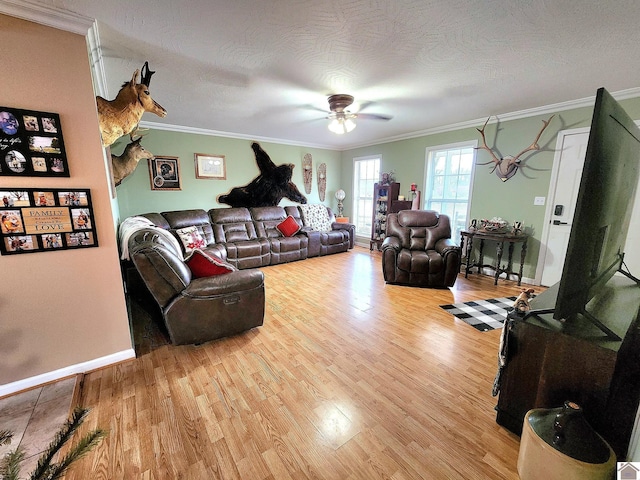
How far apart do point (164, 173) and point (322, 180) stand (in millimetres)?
3337

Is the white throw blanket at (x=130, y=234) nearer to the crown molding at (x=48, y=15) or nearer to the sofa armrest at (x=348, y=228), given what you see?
the crown molding at (x=48, y=15)

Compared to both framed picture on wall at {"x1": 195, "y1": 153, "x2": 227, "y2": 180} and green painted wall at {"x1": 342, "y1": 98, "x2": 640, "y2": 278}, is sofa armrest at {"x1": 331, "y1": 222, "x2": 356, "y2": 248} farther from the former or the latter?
framed picture on wall at {"x1": 195, "y1": 153, "x2": 227, "y2": 180}

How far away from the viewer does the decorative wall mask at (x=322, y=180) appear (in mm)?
6465

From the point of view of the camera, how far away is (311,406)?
1.70m

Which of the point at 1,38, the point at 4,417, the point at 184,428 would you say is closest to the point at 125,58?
the point at 1,38

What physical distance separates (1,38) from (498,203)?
204 inches

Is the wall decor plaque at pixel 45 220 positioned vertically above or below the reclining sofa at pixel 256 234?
above

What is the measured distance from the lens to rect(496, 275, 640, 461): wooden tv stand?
47.3 inches

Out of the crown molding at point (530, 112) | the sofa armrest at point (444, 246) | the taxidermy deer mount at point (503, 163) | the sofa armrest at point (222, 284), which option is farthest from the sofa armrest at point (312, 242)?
the taxidermy deer mount at point (503, 163)

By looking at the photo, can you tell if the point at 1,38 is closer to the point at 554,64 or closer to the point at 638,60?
the point at 554,64

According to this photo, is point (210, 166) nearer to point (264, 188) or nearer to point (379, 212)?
point (264, 188)

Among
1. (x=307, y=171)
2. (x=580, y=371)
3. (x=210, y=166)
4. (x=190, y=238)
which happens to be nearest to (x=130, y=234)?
(x=190, y=238)

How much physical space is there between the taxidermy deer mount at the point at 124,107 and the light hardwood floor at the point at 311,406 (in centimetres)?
184

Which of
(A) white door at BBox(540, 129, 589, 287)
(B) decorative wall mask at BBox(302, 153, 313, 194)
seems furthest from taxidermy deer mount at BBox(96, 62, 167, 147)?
(A) white door at BBox(540, 129, 589, 287)
